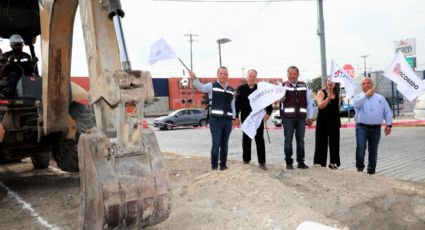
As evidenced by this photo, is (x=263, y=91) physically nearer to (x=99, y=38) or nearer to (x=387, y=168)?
(x=387, y=168)

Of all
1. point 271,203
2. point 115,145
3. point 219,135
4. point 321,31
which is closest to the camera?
point 115,145

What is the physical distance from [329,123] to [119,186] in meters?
5.48

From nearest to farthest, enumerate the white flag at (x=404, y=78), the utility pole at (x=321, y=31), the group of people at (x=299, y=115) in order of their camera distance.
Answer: the group of people at (x=299, y=115) < the white flag at (x=404, y=78) < the utility pole at (x=321, y=31)

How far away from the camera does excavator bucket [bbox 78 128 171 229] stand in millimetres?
Result: 3535

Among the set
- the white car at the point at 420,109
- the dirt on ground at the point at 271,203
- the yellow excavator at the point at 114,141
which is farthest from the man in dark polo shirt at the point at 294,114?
the white car at the point at 420,109

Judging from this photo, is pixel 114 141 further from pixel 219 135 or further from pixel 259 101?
pixel 259 101

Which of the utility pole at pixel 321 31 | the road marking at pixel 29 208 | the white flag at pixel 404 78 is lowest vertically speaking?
the road marking at pixel 29 208

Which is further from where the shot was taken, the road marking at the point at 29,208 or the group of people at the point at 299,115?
the group of people at the point at 299,115

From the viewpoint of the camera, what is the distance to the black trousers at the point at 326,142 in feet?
27.2

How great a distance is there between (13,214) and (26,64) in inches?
98.6

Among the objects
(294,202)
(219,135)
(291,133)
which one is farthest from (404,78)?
(294,202)

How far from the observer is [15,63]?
7.46 m

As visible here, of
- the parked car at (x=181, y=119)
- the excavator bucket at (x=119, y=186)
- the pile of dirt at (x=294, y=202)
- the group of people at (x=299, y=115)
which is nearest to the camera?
the excavator bucket at (x=119, y=186)

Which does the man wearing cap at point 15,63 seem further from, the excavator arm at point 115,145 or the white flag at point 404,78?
the white flag at point 404,78
